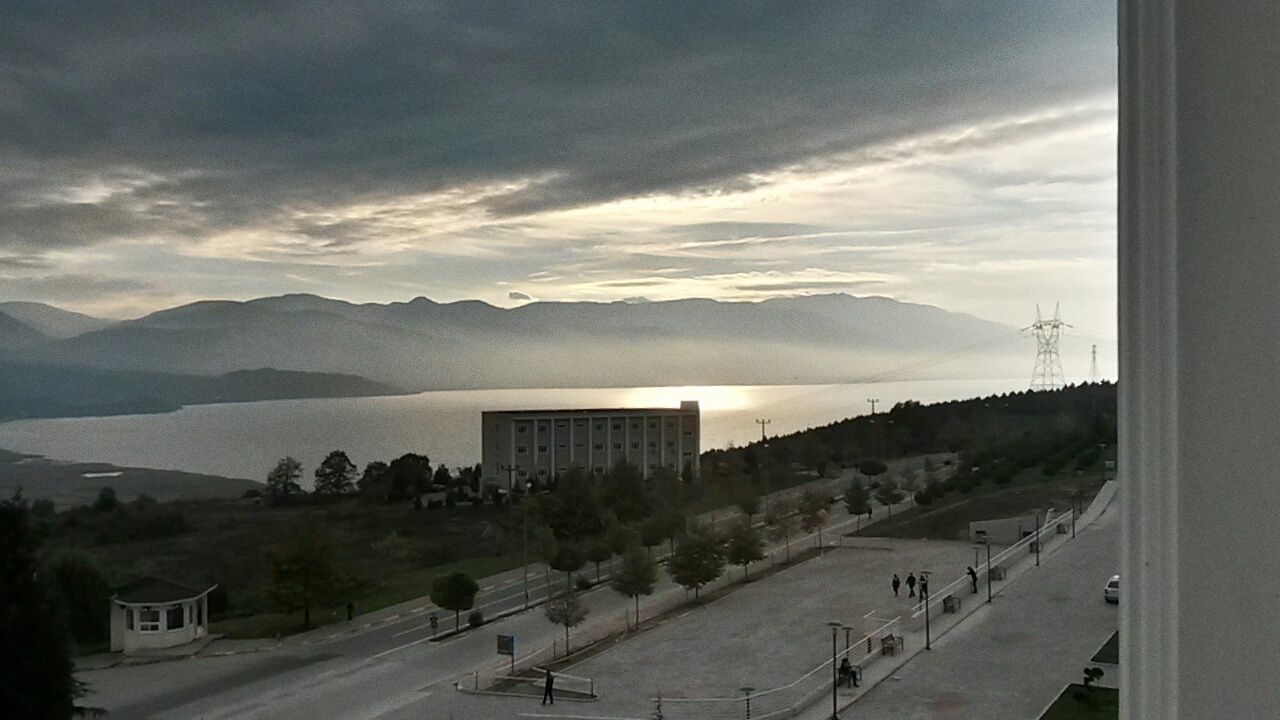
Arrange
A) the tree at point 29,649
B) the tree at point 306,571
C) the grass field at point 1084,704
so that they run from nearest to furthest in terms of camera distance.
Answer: the grass field at point 1084,704, the tree at point 29,649, the tree at point 306,571

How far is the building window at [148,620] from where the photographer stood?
4.56ft

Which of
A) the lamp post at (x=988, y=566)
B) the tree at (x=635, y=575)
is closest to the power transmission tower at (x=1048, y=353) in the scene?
the lamp post at (x=988, y=566)

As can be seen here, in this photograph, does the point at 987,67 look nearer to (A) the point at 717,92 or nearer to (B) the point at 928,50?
(B) the point at 928,50

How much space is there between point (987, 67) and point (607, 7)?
0.63 metres

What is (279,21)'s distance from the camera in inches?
59.6

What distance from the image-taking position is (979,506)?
4.79 feet

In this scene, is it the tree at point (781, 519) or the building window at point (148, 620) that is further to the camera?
the tree at point (781, 519)

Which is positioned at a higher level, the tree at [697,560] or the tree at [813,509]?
the tree at [813,509]

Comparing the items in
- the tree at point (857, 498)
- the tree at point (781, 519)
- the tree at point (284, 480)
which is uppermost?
the tree at point (284, 480)

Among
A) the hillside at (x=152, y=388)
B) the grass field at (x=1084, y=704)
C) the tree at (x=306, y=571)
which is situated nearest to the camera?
the grass field at (x=1084, y=704)

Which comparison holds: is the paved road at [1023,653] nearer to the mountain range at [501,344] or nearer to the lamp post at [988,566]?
the lamp post at [988,566]

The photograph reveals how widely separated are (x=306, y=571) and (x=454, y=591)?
230 millimetres

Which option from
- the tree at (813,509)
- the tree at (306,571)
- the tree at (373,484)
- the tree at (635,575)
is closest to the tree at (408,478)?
the tree at (373,484)

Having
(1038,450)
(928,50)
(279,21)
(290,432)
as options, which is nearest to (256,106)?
(279,21)
